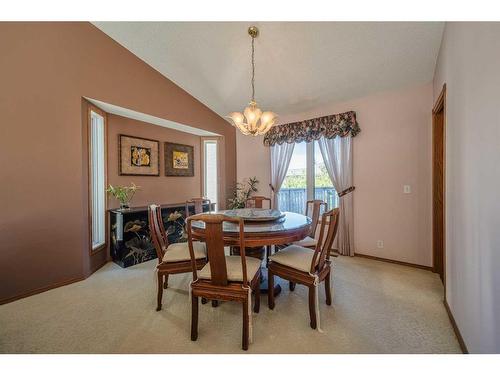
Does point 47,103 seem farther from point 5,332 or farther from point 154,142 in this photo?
point 5,332

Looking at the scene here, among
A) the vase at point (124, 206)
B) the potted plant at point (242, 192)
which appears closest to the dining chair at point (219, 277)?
the vase at point (124, 206)

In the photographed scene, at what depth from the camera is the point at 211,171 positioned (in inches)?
189

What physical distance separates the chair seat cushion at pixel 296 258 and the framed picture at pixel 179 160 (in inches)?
114

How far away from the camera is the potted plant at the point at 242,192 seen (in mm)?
4594

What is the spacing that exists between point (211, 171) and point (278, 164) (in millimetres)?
1469

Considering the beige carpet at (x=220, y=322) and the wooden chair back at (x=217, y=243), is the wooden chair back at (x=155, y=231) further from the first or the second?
the wooden chair back at (x=217, y=243)

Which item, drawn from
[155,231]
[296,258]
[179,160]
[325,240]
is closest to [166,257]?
[155,231]

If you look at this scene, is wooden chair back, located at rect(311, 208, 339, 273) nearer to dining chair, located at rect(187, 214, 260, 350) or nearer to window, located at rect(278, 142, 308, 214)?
dining chair, located at rect(187, 214, 260, 350)

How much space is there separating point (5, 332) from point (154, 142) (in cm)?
291

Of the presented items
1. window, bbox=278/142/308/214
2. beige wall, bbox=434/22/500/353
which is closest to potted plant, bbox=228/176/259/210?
window, bbox=278/142/308/214

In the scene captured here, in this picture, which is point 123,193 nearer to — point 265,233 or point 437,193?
point 265,233

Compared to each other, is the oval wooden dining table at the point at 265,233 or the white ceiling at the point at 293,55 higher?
the white ceiling at the point at 293,55

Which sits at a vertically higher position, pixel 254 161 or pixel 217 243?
pixel 254 161

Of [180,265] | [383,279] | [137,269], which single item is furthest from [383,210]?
[137,269]
